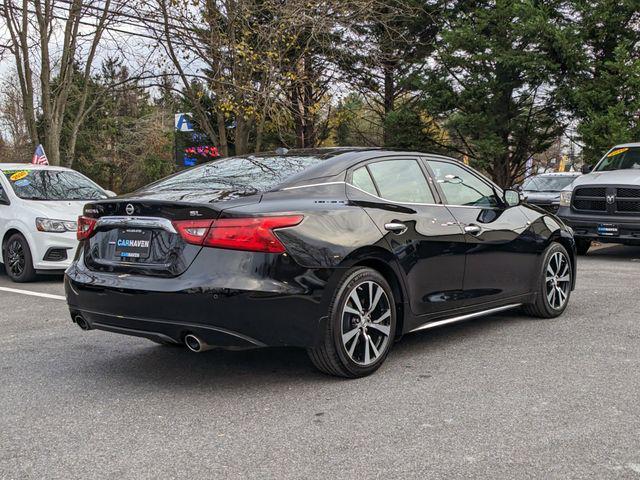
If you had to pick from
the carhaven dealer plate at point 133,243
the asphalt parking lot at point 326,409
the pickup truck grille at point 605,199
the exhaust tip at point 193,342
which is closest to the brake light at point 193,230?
the carhaven dealer plate at point 133,243

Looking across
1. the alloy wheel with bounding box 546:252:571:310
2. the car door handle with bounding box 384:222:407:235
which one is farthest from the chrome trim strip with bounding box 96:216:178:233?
the alloy wheel with bounding box 546:252:571:310

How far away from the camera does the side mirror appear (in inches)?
240

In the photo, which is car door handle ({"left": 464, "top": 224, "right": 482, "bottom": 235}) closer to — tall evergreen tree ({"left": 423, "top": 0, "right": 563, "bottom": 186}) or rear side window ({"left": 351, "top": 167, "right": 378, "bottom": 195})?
rear side window ({"left": 351, "top": 167, "right": 378, "bottom": 195})

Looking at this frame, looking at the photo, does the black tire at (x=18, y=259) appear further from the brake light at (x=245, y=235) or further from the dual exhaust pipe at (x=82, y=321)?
the brake light at (x=245, y=235)

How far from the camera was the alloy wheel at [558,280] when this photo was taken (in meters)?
6.42

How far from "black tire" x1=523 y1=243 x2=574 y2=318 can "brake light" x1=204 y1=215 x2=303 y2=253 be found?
123 inches

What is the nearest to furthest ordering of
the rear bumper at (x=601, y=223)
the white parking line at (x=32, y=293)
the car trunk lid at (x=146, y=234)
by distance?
1. the car trunk lid at (x=146, y=234)
2. the white parking line at (x=32, y=293)
3. the rear bumper at (x=601, y=223)

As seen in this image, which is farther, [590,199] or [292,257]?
[590,199]

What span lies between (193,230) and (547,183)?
1581 centimetres

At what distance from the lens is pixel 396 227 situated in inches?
188

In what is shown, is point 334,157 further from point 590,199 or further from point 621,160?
point 621,160

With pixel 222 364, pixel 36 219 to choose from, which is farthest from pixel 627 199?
pixel 36 219

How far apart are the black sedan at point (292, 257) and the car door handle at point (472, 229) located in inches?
0.7

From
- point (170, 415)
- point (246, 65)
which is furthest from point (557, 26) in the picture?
point (170, 415)
